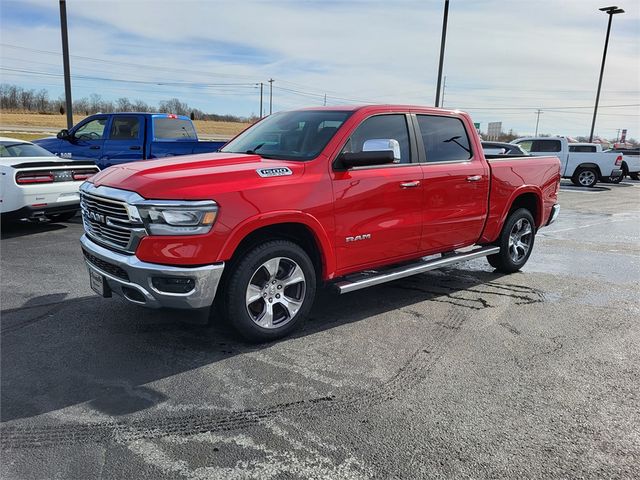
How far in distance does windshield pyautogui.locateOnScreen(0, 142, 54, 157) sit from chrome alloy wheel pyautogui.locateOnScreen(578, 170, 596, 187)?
68.2ft

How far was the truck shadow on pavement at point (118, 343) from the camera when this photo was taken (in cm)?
333

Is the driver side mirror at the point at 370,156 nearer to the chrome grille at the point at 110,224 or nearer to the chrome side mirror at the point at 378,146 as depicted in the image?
the chrome side mirror at the point at 378,146

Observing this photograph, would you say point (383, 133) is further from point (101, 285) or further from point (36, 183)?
point (36, 183)

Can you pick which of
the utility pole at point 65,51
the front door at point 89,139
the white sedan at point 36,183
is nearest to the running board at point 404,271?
the white sedan at point 36,183

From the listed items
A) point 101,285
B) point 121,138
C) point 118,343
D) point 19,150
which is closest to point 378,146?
point 101,285

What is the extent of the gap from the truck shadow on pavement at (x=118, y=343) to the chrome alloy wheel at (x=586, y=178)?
18740 millimetres

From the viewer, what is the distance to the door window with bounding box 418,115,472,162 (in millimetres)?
5324

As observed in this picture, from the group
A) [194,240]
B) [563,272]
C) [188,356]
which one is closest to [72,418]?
[188,356]

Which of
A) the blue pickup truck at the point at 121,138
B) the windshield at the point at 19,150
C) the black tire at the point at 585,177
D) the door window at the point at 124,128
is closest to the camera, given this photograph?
the windshield at the point at 19,150

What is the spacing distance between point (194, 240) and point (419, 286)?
3220 mm

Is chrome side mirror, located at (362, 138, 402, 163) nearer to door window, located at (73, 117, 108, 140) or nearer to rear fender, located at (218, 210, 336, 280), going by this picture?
rear fender, located at (218, 210, 336, 280)

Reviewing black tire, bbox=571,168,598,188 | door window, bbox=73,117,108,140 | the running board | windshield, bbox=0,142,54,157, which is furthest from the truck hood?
black tire, bbox=571,168,598,188

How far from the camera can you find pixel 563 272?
22.5 ft

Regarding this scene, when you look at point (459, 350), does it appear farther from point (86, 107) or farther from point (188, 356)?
point (86, 107)
